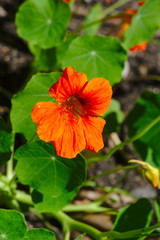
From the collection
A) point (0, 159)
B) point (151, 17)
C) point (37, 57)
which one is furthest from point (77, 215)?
point (151, 17)

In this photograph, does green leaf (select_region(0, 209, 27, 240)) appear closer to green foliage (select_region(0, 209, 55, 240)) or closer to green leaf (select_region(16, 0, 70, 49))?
green foliage (select_region(0, 209, 55, 240))

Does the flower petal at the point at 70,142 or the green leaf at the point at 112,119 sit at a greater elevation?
the flower petal at the point at 70,142

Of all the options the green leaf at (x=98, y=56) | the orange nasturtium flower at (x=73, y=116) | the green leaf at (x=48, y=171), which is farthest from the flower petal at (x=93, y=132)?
the green leaf at (x=98, y=56)

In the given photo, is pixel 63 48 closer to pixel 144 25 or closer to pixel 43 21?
pixel 43 21

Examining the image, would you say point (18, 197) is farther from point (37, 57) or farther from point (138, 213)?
point (37, 57)

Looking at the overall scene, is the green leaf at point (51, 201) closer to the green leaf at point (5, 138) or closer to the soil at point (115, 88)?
the green leaf at point (5, 138)
